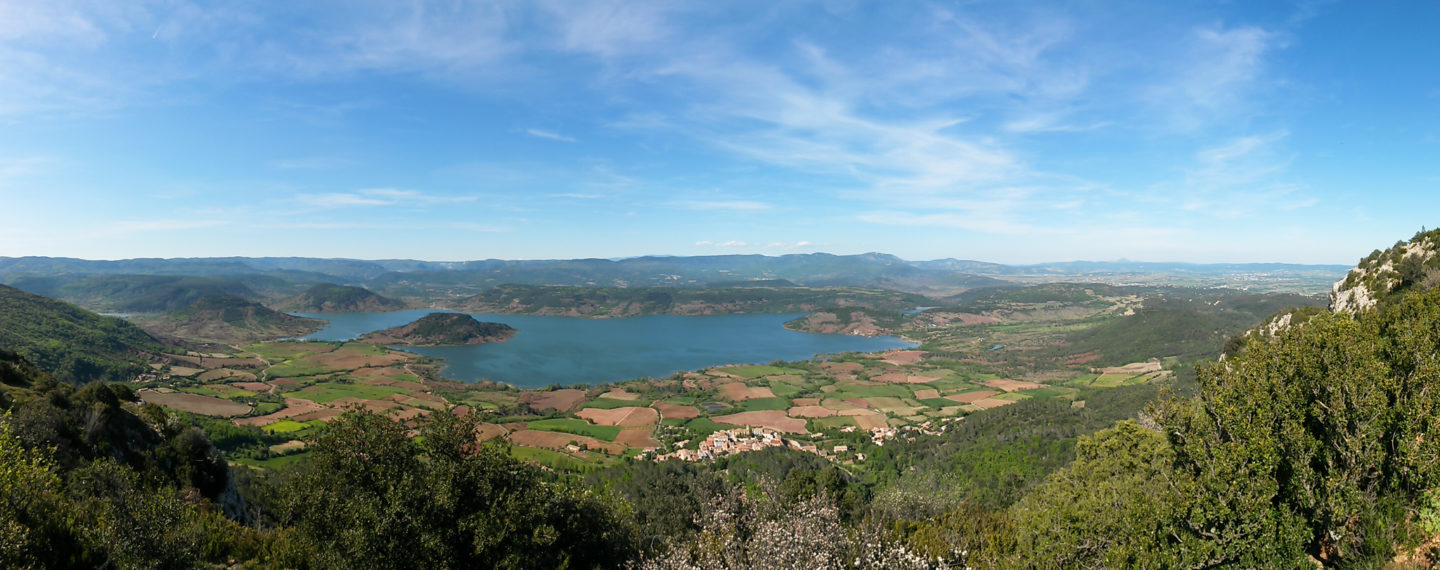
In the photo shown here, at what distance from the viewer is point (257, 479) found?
45.5m

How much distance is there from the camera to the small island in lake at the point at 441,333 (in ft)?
564

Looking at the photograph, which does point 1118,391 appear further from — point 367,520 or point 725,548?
point 367,520

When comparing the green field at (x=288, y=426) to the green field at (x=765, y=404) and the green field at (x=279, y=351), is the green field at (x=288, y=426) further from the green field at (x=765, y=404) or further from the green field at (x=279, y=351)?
the green field at (x=279, y=351)

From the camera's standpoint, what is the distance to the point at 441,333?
177 meters

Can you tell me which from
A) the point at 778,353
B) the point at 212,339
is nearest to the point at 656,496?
the point at 778,353

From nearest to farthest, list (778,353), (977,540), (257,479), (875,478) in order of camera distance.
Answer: (977,540), (257,479), (875,478), (778,353)

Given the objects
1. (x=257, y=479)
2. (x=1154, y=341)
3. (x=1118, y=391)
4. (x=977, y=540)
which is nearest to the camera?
(x=977, y=540)

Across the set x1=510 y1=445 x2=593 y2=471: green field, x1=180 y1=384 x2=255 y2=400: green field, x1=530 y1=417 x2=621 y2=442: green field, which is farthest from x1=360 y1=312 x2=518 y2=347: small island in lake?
x1=510 y1=445 x2=593 y2=471: green field

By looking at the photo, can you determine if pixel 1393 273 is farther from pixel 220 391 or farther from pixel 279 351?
pixel 279 351

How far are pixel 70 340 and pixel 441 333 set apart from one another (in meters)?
76.9

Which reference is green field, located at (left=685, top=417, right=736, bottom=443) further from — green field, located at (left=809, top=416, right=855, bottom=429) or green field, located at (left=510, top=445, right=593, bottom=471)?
green field, located at (left=510, top=445, right=593, bottom=471)

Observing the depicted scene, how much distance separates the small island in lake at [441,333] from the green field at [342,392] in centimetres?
6647

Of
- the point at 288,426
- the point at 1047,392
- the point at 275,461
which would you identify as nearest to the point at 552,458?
the point at 275,461

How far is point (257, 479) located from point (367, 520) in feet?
149
